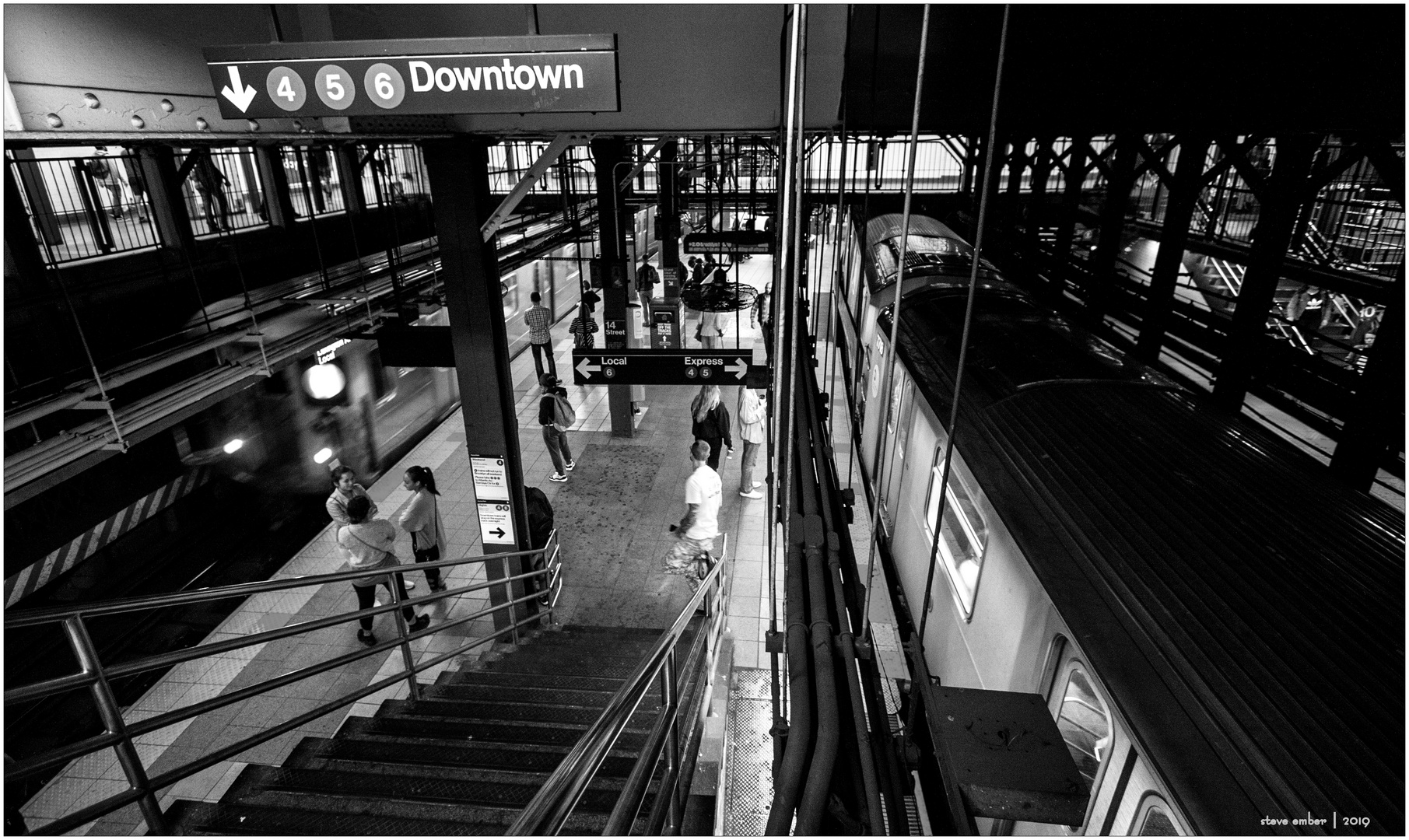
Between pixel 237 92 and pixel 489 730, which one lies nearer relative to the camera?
pixel 237 92

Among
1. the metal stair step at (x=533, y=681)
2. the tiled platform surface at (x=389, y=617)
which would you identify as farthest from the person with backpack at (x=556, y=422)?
the metal stair step at (x=533, y=681)

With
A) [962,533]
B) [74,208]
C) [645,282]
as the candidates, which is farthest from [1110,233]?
[74,208]

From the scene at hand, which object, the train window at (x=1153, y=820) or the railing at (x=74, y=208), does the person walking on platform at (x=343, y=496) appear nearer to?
the railing at (x=74, y=208)

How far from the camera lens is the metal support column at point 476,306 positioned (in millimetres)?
4992

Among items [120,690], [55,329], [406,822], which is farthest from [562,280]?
[406,822]

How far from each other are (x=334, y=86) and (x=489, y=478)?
3663mm

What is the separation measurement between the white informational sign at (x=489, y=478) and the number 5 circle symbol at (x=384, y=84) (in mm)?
3489

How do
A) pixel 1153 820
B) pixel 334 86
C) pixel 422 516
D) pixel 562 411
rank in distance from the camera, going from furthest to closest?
pixel 562 411 → pixel 422 516 → pixel 334 86 → pixel 1153 820

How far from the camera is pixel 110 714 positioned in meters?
2.23

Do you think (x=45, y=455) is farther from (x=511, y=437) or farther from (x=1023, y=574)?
(x=1023, y=574)

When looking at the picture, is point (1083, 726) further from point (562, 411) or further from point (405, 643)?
point (562, 411)

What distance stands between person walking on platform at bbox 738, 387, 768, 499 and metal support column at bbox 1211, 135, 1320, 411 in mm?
4732

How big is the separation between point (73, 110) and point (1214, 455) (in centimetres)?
528

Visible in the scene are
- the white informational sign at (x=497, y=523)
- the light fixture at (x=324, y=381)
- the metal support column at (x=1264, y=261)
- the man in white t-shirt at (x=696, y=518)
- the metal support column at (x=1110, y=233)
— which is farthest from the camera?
the metal support column at (x=1110, y=233)
